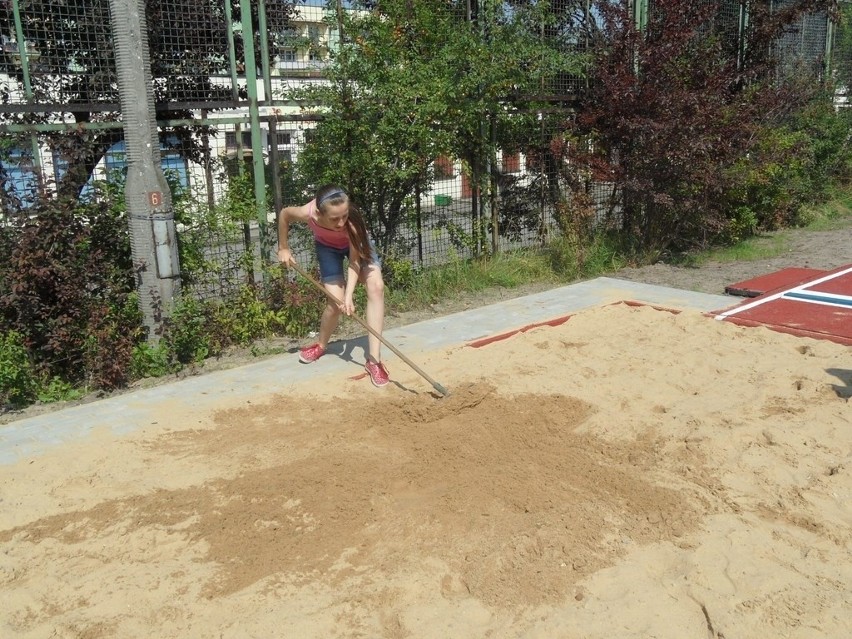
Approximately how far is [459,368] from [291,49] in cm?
390

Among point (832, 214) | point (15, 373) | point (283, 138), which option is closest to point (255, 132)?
point (283, 138)

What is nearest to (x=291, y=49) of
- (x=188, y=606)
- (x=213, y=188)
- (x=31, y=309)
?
(x=213, y=188)

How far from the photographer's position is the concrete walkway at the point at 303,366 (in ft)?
18.3

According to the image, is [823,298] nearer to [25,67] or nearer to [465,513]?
[465,513]

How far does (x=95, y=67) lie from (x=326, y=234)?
8.60ft

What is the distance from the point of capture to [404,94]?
8211mm

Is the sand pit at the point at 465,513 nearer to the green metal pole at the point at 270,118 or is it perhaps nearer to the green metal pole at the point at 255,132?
the green metal pole at the point at 255,132

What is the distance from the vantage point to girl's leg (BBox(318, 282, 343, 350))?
667cm

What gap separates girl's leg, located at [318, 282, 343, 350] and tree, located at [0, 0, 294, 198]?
1.96 meters

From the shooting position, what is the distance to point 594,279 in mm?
9594

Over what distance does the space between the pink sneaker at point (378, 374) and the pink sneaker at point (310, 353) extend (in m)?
0.71

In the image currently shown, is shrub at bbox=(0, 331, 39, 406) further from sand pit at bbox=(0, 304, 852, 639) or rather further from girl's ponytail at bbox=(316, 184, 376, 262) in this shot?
girl's ponytail at bbox=(316, 184, 376, 262)

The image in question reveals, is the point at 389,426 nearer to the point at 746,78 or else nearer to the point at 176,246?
the point at 176,246

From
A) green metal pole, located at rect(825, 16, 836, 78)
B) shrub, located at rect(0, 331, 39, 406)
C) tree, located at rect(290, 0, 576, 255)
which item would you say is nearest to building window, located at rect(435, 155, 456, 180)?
tree, located at rect(290, 0, 576, 255)
